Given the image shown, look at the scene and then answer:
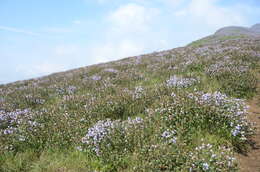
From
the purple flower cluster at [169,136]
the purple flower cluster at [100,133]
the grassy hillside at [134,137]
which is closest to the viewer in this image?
the grassy hillside at [134,137]

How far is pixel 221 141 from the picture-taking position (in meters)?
4.11

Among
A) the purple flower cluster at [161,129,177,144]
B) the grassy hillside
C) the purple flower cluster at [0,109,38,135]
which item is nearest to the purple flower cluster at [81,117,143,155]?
the grassy hillside

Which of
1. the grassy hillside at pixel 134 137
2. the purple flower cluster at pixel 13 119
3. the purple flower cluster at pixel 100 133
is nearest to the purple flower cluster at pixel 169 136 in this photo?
the grassy hillside at pixel 134 137

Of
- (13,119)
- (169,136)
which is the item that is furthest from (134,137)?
(13,119)

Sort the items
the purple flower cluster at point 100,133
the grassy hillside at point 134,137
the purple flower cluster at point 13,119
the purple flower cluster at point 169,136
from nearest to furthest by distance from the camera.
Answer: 1. the grassy hillside at point 134,137
2. the purple flower cluster at point 169,136
3. the purple flower cluster at point 100,133
4. the purple flower cluster at point 13,119

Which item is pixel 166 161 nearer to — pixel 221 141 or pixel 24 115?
pixel 221 141

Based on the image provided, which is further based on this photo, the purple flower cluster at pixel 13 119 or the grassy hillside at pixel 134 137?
the purple flower cluster at pixel 13 119

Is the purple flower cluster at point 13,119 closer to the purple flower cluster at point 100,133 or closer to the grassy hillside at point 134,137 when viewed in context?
the grassy hillside at point 134,137

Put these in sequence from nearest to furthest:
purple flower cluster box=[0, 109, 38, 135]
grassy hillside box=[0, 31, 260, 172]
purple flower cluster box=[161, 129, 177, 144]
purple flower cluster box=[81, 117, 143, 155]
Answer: grassy hillside box=[0, 31, 260, 172]
purple flower cluster box=[161, 129, 177, 144]
purple flower cluster box=[81, 117, 143, 155]
purple flower cluster box=[0, 109, 38, 135]

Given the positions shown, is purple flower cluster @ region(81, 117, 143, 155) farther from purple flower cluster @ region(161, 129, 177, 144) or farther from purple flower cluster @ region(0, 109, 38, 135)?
purple flower cluster @ region(0, 109, 38, 135)

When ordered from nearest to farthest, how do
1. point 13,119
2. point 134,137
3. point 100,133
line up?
point 134,137, point 100,133, point 13,119

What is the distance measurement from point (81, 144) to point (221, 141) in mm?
2869

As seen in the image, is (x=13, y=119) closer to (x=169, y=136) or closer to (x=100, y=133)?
(x=100, y=133)

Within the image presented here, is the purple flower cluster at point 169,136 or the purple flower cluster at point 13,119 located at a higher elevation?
the purple flower cluster at point 13,119
